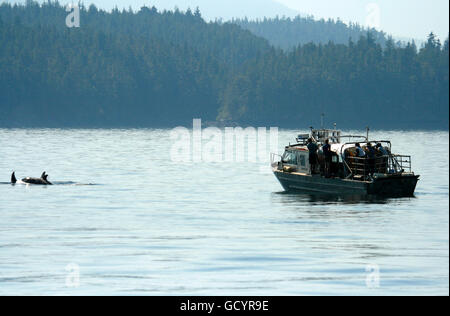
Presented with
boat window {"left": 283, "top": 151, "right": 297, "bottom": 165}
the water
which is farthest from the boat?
the water

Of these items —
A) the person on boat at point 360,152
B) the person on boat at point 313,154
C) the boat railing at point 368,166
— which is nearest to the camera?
the boat railing at point 368,166

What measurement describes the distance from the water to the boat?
98cm

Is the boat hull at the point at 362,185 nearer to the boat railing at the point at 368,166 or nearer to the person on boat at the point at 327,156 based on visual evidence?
the person on boat at the point at 327,156

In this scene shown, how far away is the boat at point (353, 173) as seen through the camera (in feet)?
152

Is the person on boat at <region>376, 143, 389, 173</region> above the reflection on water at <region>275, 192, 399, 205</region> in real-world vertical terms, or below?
above

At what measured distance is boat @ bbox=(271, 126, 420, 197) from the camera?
4644cm

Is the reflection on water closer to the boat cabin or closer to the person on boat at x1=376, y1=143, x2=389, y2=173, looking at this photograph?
the boat cabin

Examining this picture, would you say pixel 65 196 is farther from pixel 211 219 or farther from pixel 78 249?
pixel 78 249

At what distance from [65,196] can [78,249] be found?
66.6 ft

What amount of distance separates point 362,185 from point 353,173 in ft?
5.40

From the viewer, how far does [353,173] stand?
4788cm
